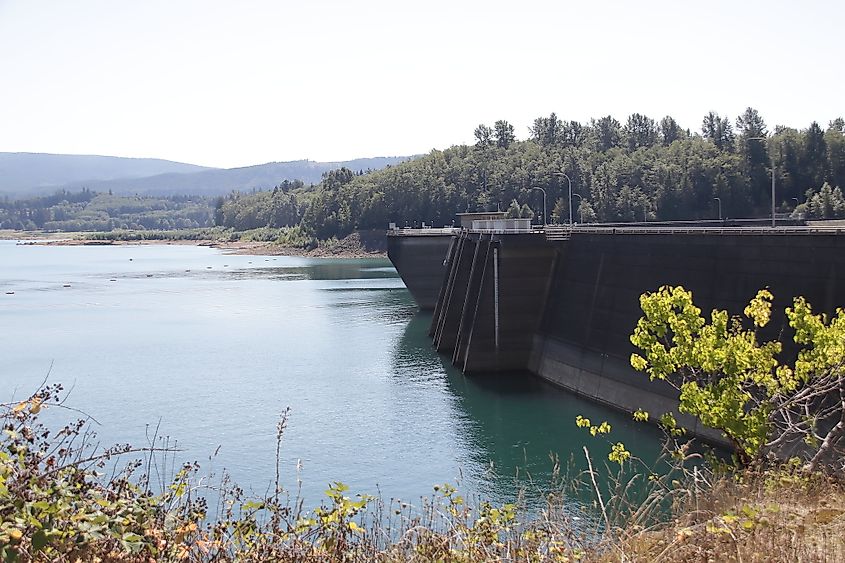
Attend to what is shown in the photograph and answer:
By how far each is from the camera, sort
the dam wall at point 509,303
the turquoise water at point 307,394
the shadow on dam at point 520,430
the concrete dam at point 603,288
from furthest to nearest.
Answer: the dam wall at point 509,303, the turquoise water at point 307,394, the concrete dam at point 603,288, the shadow on dam at point 520,430

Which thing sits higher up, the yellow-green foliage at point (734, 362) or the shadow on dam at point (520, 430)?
the yellow-green foliage at point (734, 362)

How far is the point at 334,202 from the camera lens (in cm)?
17862

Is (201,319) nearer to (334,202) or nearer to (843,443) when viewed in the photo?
(843,443)

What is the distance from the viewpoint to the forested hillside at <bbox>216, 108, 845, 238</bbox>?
386 feet

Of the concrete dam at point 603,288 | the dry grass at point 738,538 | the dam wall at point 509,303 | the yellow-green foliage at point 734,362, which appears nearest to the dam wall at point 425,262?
the concrete dam at point 603,288

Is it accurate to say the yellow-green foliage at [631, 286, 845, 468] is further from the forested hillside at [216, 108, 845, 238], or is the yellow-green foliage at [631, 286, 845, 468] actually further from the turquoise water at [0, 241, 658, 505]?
the forested hillside at [216, 108, 845, 238]

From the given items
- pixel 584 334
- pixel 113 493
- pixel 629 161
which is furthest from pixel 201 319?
pixel 629 161

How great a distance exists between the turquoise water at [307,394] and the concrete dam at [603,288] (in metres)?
1.37

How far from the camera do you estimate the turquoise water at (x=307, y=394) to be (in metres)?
28.0

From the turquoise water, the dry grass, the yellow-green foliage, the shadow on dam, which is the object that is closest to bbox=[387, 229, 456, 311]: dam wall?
the turquoise water

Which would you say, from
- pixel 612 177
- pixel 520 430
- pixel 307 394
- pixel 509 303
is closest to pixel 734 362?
pixel 520 430

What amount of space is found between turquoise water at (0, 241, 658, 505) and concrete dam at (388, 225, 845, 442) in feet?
4.48

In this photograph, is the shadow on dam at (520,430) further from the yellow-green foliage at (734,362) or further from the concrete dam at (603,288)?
the yellow-green foliage at (734,362)

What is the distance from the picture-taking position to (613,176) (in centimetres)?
13350
